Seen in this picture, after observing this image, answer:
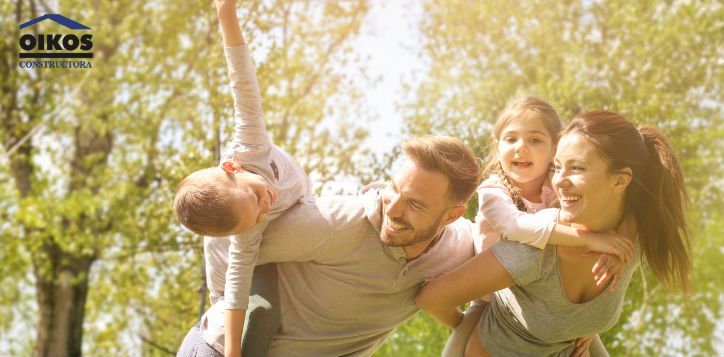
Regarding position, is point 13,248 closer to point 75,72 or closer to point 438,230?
point 75,72

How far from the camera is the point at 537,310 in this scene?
2.94 m

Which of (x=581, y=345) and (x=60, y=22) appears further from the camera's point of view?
(x=60, y=22)

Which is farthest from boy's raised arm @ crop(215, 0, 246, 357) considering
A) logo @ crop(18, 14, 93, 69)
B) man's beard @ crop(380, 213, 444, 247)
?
logo @ crop(18, 14, 93, 69)

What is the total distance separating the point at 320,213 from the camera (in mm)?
2973

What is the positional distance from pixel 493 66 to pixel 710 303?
581 cm

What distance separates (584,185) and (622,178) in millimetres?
172

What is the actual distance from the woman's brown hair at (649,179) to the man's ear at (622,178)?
0.7 inches

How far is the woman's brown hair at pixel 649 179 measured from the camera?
9.25 ft

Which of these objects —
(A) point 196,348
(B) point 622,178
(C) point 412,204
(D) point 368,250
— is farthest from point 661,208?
(A) point 196,348

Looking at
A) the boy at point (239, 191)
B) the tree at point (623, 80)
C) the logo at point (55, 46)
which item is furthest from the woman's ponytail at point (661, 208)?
the logo at point (55, 46)

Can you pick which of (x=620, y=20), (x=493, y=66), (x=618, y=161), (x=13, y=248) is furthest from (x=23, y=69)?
(x=618, y=161)

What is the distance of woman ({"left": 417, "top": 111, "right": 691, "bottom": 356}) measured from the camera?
2.81 meters

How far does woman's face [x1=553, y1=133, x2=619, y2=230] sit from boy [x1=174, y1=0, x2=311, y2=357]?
3.56 feet

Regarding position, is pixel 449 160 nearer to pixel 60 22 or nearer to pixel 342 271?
pixel 342 271
